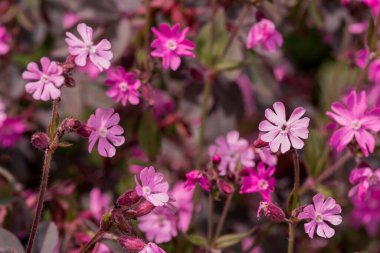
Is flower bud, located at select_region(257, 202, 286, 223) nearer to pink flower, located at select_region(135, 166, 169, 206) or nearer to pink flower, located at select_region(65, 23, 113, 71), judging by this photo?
pink flower, located at select_region(135, 166, 169, 206)

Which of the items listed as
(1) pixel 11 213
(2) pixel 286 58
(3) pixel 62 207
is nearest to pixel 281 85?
(2) pixel 286 58

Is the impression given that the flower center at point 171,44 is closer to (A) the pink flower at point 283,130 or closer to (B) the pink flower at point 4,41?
(A) the pink flower at point 283,130

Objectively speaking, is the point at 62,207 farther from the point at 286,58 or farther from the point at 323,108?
the point at 286,58

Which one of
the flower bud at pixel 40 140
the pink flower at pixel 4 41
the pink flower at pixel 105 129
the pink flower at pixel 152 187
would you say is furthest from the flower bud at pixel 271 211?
the pink flower at pixel 4 41

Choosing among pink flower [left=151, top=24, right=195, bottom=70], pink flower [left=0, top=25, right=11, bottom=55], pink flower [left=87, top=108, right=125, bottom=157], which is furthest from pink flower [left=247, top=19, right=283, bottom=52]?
pink flower [left=0, top=25, right=11, bottom=55]

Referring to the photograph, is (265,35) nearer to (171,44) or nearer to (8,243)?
(171,44)

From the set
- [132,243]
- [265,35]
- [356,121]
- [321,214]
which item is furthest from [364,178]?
[132,243]
